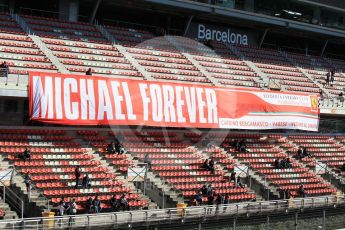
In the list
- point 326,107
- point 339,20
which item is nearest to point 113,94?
point 326,107

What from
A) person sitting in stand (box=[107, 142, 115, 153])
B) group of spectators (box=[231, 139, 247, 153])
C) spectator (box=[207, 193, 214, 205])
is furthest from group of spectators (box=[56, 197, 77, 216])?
group of spectators (box=[231, 139, 247, 153])

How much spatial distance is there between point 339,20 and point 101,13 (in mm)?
21390

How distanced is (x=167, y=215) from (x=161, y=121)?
7663mm

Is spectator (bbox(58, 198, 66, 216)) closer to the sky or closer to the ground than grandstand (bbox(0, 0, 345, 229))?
closer to the ground

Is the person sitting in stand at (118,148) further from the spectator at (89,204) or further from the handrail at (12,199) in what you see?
the handrail at (12,199)

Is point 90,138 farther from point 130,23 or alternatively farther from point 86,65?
point 130,23

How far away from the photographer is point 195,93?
1231 inches

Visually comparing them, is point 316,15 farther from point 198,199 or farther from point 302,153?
point 198,199

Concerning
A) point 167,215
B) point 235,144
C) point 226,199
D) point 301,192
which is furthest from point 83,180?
point 301,192

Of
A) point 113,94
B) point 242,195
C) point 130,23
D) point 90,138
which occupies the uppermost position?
point 130,23

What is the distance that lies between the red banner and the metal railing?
20.4 feet

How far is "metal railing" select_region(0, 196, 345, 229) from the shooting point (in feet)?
66.4

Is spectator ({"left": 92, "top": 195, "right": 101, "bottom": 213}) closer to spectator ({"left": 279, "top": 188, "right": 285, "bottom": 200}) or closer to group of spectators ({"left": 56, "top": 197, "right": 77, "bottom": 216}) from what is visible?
group of spectators ({"left": 56, "top": 197, "right": 77, "bottom": 216})

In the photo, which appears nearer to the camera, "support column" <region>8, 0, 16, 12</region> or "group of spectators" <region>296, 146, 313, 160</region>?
"group of spectators" <region>296, 146, 313, 160</region>
